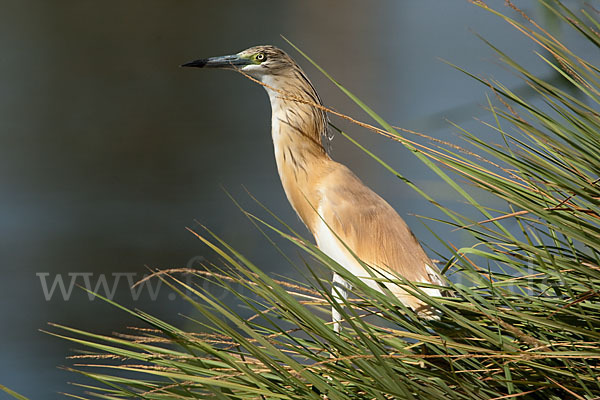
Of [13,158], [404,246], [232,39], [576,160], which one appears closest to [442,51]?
[232,39]

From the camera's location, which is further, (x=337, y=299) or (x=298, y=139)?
(x=298, y=139)

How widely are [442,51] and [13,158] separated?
2.60m

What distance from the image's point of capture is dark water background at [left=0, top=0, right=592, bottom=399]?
2797 mm

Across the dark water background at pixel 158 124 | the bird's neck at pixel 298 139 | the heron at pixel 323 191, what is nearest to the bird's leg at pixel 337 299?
the heron at pixel 323 191

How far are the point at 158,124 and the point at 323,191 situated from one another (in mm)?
3175

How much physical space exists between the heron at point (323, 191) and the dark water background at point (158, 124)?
1.05 meters

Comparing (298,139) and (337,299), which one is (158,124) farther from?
(337,299)

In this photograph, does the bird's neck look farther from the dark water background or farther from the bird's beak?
the dark water background

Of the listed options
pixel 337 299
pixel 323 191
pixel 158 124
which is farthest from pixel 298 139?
pixel 158 124

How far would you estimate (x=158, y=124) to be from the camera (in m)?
4.32

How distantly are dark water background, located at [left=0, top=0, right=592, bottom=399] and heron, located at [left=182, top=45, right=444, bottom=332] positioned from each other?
3.45ft

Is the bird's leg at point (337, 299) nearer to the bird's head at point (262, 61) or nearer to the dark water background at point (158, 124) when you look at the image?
the bird's head at point (262, 61)

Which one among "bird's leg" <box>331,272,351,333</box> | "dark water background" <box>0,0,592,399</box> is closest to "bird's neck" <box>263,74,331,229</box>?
"bird's leg" <box>331,272,351,333</box>

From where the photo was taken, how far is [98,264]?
291cm
